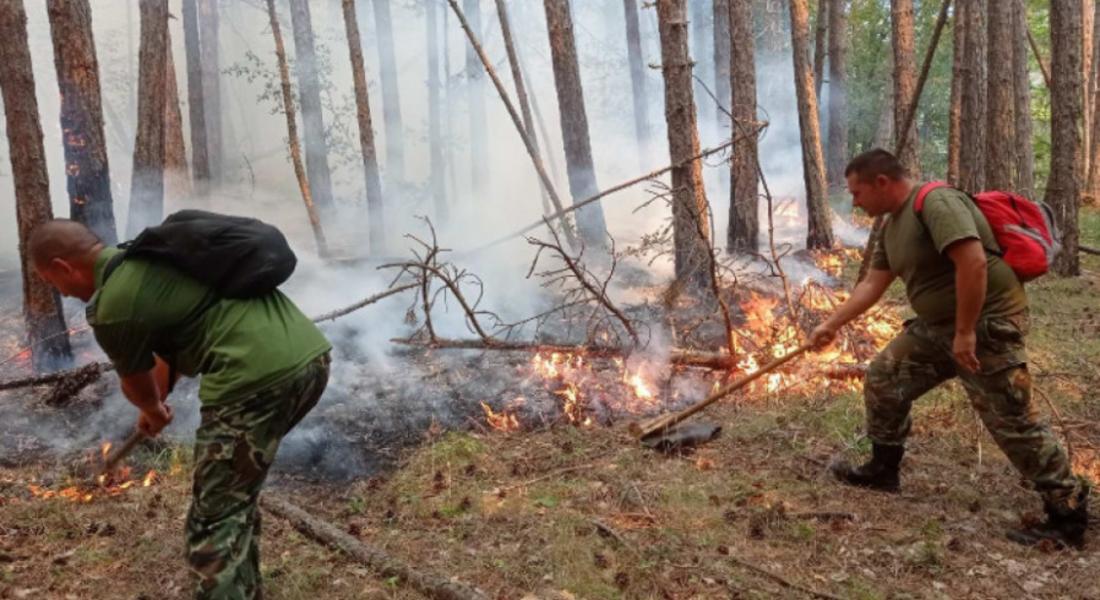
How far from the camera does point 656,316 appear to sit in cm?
808

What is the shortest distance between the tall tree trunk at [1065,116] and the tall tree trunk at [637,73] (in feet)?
44.6

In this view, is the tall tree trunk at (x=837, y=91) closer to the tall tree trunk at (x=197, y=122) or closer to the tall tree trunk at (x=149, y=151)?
the tall tree trunk at (x=149, y=151)

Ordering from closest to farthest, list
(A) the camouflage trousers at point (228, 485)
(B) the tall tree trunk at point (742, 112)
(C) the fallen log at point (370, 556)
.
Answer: (A) the camouflage trousers at point (228, 485)
(C) the fallen log at point (370, 556)
(B) the tall tree trunk at point (742, 112)

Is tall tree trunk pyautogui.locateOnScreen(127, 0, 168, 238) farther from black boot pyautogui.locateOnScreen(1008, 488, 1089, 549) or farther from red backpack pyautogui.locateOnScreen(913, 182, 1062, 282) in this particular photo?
black boot pyautogui.locateOnScreen(1008, 488, 1089, 549)

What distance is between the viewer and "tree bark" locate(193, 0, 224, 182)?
2109 centimetres

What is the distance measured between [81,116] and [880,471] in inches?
304

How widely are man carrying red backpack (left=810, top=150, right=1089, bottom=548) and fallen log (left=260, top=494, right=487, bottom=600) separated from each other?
2.94 m

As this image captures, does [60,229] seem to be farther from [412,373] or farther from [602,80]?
[602,80]

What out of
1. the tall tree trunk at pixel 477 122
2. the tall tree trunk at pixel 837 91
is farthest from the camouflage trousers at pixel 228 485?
the tall tree trunk at pixel 477 122

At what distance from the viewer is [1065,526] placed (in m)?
4.04

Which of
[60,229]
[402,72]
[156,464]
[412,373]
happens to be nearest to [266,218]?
[402,72]

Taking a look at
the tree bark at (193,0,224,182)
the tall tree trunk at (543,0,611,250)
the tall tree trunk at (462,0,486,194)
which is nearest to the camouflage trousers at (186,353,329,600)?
the tall tree trunk at (543,0,611,250)

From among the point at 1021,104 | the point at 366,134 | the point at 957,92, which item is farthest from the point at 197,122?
the point at 1021,104

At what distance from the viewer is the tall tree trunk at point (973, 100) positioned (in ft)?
35.7
